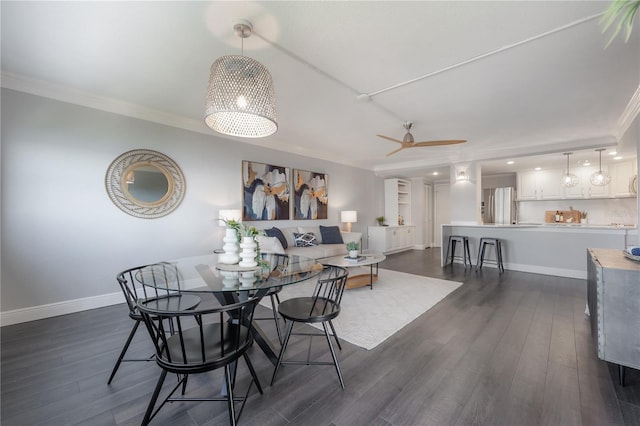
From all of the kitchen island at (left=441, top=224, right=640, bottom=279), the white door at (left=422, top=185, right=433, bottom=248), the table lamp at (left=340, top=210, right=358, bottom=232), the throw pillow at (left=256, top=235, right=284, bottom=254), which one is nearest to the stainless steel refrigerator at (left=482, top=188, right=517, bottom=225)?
the kitchen island at (left=441, top=224, right=640, bottom=279)

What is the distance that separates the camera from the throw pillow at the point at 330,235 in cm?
557

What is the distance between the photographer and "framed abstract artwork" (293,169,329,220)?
18.2ft

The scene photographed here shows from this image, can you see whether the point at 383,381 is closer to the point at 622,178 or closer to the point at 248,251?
the point at 248,251

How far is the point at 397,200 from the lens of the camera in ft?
25.1

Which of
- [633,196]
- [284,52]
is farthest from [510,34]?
[633,196]

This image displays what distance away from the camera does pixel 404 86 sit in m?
2.85

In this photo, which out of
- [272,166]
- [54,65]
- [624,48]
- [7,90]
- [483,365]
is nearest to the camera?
[483,365]

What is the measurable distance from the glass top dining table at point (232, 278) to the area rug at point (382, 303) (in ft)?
2.78

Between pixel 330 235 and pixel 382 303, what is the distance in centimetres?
247

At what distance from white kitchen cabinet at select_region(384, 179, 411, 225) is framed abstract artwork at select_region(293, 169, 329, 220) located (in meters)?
2.50

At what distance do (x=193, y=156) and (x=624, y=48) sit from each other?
4988 mm

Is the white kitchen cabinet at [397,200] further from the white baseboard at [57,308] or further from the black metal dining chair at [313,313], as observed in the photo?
the white baseboard at [57,308]

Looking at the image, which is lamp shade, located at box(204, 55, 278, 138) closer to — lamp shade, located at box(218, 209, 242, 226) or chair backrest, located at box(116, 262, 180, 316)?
chair backrest, located at box(116, 262, 180, 316)

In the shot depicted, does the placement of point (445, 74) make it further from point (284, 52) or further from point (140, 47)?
point (140, 47)
